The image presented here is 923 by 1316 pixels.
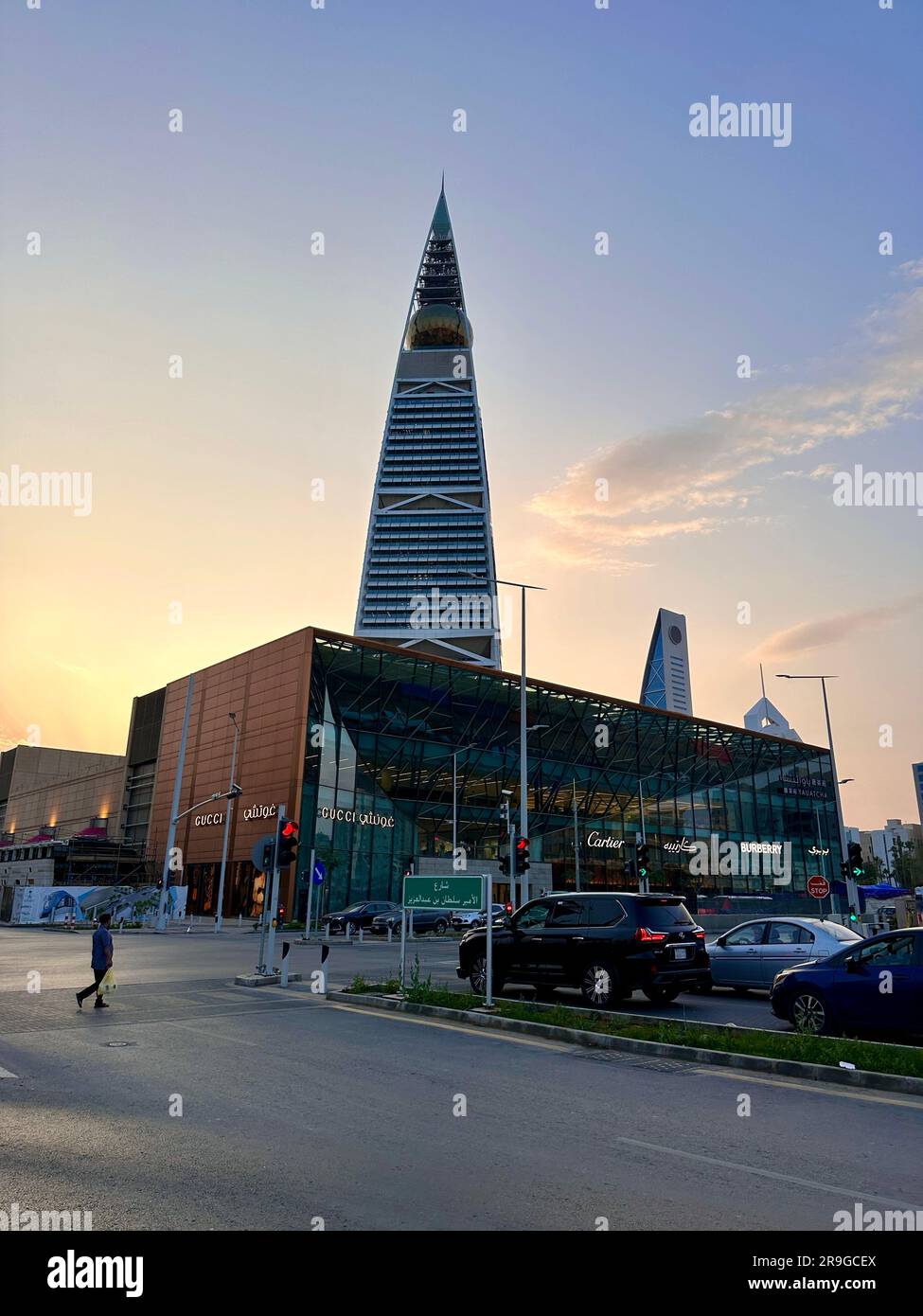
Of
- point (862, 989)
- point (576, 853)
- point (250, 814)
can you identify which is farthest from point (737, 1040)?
point (576, 853)

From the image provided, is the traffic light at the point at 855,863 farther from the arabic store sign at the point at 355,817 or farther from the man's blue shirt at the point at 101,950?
the arabic store sign at the point at 355,817

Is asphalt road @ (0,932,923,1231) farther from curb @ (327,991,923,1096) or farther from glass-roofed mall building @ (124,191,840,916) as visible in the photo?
glass-roofed mall building @ (124,191,840,916)

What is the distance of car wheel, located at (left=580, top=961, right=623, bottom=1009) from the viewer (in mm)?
13570

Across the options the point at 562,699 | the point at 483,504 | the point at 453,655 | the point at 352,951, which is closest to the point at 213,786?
the point at 562,699

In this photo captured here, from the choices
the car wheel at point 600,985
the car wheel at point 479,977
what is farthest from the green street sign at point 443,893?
the car wheel at point 600,985

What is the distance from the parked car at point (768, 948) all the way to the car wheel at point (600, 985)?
9.62 ft

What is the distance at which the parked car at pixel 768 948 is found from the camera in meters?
15.3

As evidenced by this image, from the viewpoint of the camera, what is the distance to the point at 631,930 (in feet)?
44.8

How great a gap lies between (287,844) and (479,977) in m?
5.55

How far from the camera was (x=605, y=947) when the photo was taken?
13.8 metres

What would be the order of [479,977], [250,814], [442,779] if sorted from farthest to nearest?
1. [442,779]
2. [250,814]
3. [479,977]

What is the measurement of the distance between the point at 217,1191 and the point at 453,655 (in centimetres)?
16611

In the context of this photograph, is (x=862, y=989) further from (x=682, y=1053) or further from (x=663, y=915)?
(x=663, y=915)
